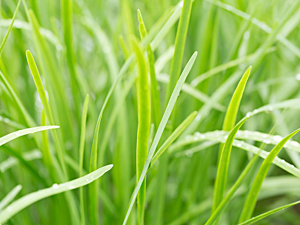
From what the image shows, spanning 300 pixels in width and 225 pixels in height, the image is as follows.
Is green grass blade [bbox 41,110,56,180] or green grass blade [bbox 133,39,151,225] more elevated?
green grass blade [bbox 133,39,151,225]

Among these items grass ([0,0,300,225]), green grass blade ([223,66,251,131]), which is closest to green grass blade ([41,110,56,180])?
grass ([0,0,300,225])

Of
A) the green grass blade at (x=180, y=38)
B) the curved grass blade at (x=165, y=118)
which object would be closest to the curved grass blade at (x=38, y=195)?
the curved grass blade at (x=165, y=118)

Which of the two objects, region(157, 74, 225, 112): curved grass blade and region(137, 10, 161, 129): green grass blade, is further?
region(157, 74, 225, 112): curved grass blade

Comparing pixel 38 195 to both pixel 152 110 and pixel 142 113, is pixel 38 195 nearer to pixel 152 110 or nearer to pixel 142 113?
pixel 142 113

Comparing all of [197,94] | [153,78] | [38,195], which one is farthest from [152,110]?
[38,195]

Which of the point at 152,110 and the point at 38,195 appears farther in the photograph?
the point at 152,110

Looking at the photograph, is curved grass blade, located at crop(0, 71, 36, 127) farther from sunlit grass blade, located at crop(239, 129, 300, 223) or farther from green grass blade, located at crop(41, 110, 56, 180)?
sunlit grass blade, located at crop(239, 129, 300, 223)

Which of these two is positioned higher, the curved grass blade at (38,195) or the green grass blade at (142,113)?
the green grass blade at (142,113)

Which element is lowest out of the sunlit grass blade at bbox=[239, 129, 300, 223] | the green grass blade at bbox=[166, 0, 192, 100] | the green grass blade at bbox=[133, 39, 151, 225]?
the sunlit grass blade at bbox=[239, 129, 300, 223]

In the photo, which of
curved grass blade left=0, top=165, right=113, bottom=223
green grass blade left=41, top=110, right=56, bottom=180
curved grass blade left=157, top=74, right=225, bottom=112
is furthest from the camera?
curved grass blade left=157, top=74, right=225, bottom=112

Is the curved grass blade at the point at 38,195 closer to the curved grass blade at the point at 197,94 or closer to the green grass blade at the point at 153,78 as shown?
the green grass blade at the point at 153,78

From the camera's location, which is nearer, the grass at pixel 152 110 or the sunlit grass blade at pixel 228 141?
the sunlit grass blade at pixel 228 141

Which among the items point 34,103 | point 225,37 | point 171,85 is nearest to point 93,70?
point 34,103

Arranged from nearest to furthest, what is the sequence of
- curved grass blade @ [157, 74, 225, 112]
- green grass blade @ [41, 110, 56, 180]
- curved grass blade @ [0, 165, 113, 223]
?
curved grass blade @ [0, 165, 113, 223] < green grass blade @ [41, 110, 56, 180] < curved grass blade @ [157, 74, 225, 112]
